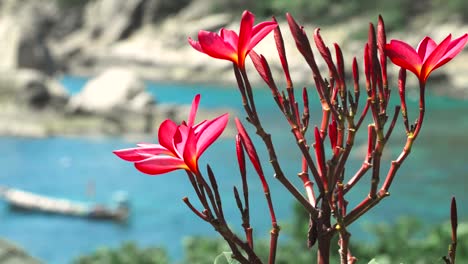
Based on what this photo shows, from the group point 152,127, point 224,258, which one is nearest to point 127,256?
point 224,258

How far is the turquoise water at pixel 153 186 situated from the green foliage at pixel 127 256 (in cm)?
460

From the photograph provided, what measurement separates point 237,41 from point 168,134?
0.16 feet

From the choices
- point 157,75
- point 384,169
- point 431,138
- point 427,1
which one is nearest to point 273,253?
point 384,169

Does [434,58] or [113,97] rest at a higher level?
[113,97]

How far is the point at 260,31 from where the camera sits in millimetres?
355

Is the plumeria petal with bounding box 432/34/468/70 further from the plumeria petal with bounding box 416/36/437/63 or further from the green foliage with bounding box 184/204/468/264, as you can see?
the green foliage with bounding box 184/204/468/264

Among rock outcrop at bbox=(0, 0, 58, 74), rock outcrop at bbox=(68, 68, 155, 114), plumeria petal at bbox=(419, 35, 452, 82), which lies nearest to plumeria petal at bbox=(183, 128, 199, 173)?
plumeria petal at bbox=(419, 35, 452, 82)

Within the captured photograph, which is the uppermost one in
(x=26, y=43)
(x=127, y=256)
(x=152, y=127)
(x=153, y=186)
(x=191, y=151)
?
(x=26, y=43)

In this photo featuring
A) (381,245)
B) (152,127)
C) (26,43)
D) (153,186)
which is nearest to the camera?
(381,245)

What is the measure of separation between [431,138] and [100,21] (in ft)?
31.6

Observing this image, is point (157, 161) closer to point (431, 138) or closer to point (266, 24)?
point (266, 24)

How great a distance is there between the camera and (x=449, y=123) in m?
13.5

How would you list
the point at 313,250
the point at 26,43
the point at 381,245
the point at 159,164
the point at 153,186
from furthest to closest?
the point at 26,43 < the point at 153,186 < the point at 381,245 < the point at 313,250 < the point at 159,164

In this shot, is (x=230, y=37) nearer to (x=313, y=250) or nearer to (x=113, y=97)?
(x=313, y=250)
